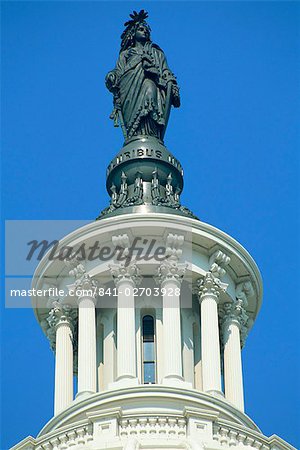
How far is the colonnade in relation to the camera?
58281 millimetres

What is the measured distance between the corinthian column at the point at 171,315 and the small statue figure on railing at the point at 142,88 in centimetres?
730

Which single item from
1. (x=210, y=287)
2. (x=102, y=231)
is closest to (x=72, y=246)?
(x=102, y=231)

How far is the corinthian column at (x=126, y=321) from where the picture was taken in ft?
189

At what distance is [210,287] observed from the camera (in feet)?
199

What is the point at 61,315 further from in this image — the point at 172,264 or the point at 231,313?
the point at 231,313

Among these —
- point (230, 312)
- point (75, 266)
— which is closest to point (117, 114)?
point (75, 266)

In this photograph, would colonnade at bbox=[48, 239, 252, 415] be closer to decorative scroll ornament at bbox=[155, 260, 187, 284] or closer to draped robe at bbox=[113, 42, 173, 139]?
decorative scroll ornament at bbox=[155, 260, 187, 284]

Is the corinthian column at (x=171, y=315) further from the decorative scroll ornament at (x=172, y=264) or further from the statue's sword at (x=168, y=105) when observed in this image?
the statue's sword at (x=168, y=105)

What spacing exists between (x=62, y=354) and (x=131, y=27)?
48.3 feet

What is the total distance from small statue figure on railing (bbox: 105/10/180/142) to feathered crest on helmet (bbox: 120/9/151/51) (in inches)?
1.5

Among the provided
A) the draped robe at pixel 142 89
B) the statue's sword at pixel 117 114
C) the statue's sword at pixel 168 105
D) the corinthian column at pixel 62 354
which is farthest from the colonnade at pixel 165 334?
the statue's sword at pixel 117 114

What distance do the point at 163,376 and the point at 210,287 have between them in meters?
4.21

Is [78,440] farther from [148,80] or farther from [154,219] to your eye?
[148,80]

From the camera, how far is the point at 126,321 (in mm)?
58969
